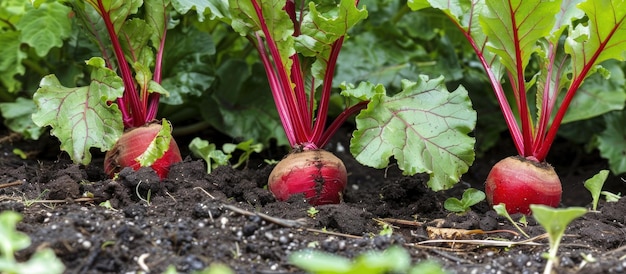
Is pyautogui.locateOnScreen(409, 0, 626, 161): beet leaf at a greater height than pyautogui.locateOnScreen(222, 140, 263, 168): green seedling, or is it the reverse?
pyautogui.locateOnScreen(409, 0, 626, 161): beet leaf

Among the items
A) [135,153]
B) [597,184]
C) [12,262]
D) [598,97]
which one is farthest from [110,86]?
[598,97]

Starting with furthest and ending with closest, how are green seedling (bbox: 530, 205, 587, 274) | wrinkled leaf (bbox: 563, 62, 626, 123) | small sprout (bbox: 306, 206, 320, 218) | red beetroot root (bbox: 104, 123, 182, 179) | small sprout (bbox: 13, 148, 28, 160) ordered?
wrinkled leaf (bbox: 563, 62, 626, 123) → small sprout (bbox: 13, 148, 28, 160) → red beetroot root (bbox: 104, 123, 182, 179) → small sprout (bbox: 306, 206, 320, 218) → green seedling (bbox: 530, 205, 587, 274)

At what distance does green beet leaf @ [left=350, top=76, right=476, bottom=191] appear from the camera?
228cm

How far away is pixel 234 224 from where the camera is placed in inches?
75.2


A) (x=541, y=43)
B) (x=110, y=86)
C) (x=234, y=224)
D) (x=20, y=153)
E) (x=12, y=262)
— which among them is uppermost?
(x=541, y=43)

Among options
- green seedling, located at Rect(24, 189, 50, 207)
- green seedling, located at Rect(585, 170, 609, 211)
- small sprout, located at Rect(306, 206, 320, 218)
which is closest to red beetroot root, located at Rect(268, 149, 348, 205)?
small sprout, located at Rect(306, 206, 320, 218)

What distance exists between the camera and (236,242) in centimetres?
184

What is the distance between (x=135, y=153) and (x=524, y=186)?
1337 millimetres

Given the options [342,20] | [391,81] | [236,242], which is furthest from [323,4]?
[236,242]

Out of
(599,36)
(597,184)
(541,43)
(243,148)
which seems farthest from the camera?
(243,148)

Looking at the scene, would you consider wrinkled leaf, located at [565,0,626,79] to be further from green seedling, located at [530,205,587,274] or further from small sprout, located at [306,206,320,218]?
small sprout, located at [306,206,320,218]

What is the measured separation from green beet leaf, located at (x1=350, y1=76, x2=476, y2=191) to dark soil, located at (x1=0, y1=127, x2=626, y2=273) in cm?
17

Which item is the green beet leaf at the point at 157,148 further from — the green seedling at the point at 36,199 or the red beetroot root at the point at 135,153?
the green seedling at the point at 36,199

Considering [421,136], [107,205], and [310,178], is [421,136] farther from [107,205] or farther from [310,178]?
[107,205]
